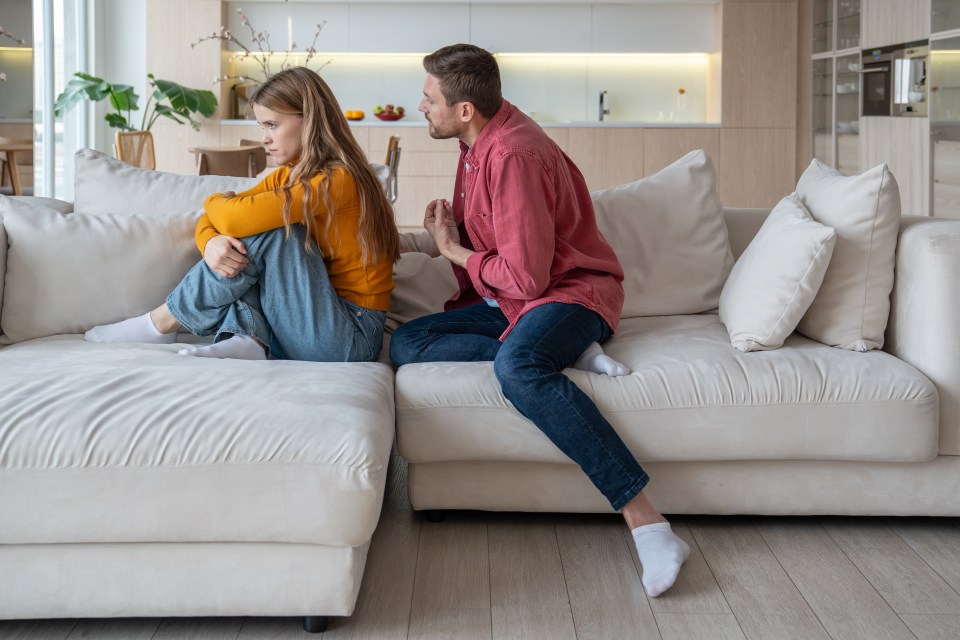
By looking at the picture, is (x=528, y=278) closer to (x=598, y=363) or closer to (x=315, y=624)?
(x=598, y=363)

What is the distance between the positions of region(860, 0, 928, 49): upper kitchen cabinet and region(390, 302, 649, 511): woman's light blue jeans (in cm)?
450

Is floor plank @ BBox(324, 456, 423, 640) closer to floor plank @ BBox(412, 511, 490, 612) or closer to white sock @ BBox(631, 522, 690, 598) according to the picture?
floor plank @ BBox(412, 511, 490, 612)

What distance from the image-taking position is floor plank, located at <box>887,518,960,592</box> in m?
2.19

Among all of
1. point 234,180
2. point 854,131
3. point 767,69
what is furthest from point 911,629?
point 767,69

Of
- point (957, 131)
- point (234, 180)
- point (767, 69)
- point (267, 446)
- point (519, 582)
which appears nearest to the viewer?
point (267, 446)

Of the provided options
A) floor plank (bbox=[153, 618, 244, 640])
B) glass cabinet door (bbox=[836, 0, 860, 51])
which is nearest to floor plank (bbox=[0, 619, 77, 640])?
floor plank (bbox=[153, 618, 244, 640])

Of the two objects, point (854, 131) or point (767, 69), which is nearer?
point (854, 131)

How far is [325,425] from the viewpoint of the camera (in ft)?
6.25

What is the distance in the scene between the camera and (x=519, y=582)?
2.13 meters

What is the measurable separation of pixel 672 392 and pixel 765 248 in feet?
1.82

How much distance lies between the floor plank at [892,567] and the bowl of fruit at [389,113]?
6685mm

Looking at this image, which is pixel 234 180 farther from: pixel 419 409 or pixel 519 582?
pixel 519 582

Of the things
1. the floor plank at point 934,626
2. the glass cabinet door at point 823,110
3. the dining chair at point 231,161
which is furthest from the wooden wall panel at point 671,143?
the floor plank at point 934,626

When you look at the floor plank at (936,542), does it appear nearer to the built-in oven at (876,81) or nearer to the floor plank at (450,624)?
the floor plank at (450,624)
